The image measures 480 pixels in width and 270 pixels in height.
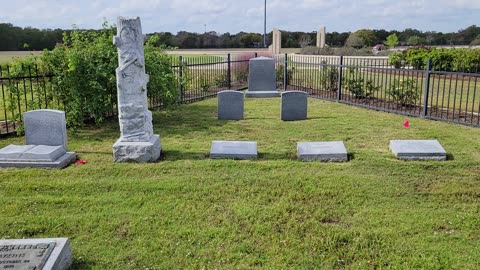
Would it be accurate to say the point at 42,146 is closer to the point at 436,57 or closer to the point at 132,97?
the point at 132,97

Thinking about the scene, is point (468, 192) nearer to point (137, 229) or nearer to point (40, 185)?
point (137, 229)

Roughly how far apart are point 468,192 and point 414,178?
73cm

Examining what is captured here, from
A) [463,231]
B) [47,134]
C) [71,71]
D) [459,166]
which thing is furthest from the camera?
[71,71]

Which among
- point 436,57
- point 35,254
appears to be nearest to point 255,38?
point 436,57

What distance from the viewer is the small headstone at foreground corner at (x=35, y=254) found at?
3.40m

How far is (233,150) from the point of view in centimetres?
708

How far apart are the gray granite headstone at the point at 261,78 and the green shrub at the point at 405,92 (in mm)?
4250

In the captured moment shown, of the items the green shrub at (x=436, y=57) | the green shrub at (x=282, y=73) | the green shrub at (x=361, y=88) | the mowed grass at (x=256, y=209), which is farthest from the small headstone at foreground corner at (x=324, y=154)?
the green shrub at (x=436, y=57)

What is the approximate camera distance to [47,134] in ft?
23.2

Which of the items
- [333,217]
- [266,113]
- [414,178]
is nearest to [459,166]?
[414,178]

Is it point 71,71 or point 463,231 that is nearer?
point 463,231

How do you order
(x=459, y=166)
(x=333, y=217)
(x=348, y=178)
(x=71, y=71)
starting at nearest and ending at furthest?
(x=333, y=217) < (x=348, y=178) < (x=459, y=166) < (x=71, y=71)

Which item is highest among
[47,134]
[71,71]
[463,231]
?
[71,71]

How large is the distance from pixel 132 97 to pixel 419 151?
4715 mm
